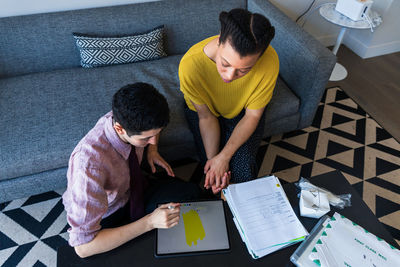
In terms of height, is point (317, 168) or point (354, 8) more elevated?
point (354, 8)

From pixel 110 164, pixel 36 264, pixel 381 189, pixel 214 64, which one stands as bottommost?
pixel 36 264

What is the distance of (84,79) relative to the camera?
5.22 ft

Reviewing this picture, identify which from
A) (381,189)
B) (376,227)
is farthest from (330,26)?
(376,227)

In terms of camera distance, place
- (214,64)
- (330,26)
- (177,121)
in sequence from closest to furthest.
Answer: (214,64) → (177,121) → (330,26)

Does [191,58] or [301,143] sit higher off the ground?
[191,58]

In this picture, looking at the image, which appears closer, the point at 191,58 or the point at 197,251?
the point at 197,251

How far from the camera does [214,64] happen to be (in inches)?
45.0

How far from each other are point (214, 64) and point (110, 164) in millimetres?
581

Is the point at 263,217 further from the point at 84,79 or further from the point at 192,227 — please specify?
the point at 84,79

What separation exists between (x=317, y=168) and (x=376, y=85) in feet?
3.91

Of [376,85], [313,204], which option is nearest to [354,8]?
[376,85]

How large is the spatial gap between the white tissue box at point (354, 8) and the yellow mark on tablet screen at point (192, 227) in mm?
1864

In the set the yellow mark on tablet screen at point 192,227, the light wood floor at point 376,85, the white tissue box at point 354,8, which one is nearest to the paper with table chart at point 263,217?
the yellow mark on tablet screen at point 192,227

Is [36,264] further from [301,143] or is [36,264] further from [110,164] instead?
[301,143]
